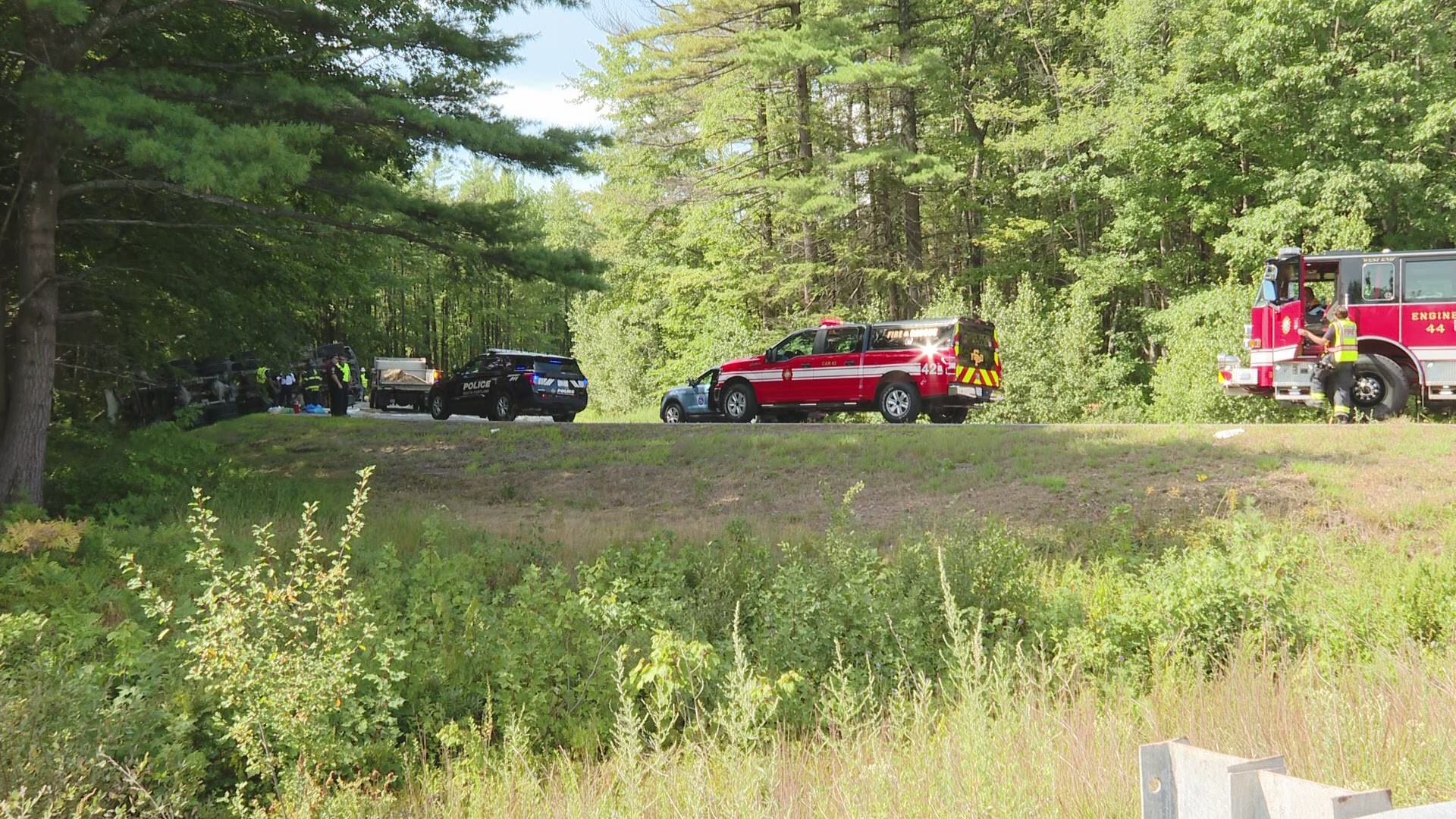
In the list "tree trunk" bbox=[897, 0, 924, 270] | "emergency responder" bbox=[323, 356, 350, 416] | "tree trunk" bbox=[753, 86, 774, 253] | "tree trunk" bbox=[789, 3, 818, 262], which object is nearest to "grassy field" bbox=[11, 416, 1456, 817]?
"emergency responder" bbox=[323, 356, 350, 416]

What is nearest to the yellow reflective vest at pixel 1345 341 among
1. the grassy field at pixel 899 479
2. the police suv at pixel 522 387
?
the grassy field at pixel 899 479

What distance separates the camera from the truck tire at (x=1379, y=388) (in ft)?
54.7

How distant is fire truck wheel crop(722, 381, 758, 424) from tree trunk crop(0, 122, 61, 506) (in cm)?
1350

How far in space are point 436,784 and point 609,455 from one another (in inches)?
461

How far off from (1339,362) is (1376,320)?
3.97 feet

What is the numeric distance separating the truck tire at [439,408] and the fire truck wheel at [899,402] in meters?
12.5

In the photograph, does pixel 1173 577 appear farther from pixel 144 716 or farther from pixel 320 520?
pixel 320 520

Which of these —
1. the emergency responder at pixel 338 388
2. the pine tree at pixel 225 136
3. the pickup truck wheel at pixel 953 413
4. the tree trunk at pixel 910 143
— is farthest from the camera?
the tree trunk at pixel 910 143

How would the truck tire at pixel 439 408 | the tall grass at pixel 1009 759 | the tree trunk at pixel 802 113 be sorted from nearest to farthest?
the tall grass at pixel 1009 759, the truck tire at pixel 439 408, the tree trunk at pixel 802 113

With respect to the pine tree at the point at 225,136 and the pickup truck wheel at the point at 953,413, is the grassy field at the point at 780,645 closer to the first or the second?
the pine tree at the point at 225,136

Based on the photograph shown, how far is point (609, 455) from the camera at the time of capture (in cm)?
1680

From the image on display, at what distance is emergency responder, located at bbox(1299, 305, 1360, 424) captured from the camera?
16.3 m

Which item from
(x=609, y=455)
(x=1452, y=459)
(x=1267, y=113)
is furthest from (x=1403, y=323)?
(x=609, y=455)

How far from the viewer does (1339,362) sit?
658 inches
